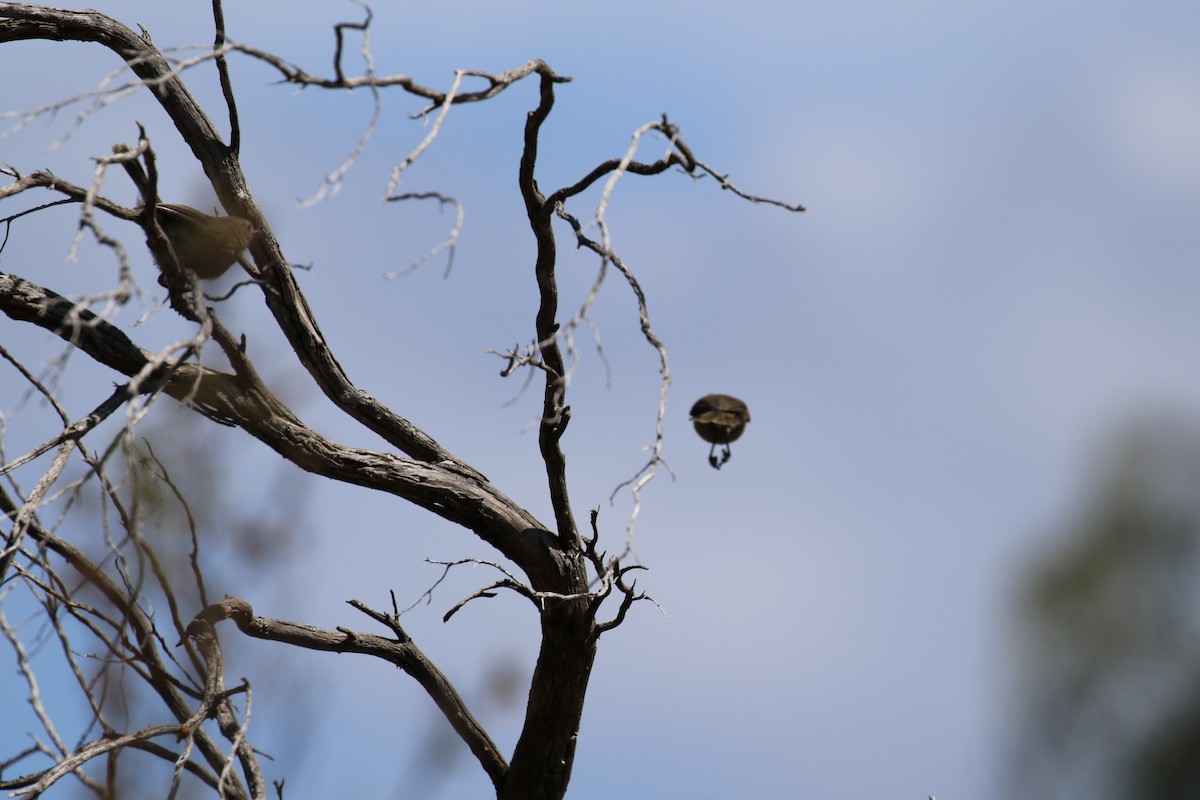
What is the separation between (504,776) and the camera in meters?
4.52

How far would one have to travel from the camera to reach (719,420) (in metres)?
4.12

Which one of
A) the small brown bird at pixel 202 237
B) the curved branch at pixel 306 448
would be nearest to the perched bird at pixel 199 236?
the small brown bird at pixel 202 237

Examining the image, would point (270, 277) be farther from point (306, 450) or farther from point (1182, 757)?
point (1182, 757)

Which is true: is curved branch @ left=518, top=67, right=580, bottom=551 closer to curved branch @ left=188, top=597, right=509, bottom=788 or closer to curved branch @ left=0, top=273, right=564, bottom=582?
curved branch @ left=0, top=273, right=564, bottom=582

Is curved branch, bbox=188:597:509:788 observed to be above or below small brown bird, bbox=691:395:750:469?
below

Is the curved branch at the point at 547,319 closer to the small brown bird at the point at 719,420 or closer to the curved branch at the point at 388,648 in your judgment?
the small brown bird at the point at 719,420

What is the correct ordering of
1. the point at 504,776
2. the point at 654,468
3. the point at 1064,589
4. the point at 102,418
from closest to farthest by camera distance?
the point at 654,468 → the point at 102,418 → the point at 504,776 → the point at 1064,589

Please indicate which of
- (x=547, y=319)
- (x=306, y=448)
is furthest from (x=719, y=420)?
(x=306, y=448)

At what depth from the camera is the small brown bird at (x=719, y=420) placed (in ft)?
13.5

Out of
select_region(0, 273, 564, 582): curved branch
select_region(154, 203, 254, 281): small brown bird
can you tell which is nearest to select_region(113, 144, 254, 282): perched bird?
select_region(154, 203, 254, 281): small brown bird

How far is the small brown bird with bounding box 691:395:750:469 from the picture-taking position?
413 centimetres

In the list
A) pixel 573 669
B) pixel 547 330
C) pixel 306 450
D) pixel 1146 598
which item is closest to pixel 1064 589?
pixel 1146 598

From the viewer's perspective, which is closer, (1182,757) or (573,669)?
(573,669)

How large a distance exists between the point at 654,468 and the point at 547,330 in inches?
43.6
